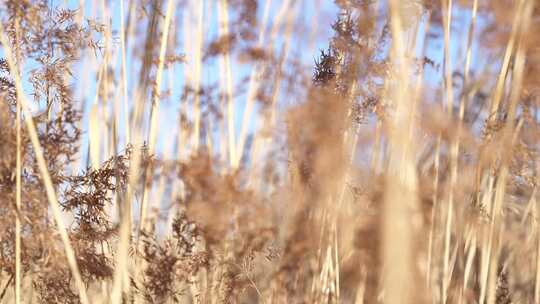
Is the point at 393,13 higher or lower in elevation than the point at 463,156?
lower

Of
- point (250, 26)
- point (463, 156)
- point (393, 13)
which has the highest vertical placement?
point (250, 26)

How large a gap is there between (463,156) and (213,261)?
2.12 ft

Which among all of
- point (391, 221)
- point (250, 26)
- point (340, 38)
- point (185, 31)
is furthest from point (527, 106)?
point (391, 221)

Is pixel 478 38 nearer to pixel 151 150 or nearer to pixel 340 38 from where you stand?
pixel 340 38

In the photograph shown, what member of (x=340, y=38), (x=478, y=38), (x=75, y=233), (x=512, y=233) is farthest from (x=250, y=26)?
(x=512, y=233)

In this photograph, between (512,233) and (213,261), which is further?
(512,233)

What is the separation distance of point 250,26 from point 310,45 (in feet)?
0.83

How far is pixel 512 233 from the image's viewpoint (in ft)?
7.55

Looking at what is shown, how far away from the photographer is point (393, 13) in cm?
54

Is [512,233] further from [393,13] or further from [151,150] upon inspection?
[393,13]

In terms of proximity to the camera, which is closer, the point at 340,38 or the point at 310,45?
the point at 340,38

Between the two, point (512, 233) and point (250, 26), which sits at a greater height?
point (250, 26)

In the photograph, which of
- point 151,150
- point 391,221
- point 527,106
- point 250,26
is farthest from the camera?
point 250,26

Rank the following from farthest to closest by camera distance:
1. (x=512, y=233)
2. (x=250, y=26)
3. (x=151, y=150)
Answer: (x=512, y=233), (x=250, y=26), (x=151, y=150)
